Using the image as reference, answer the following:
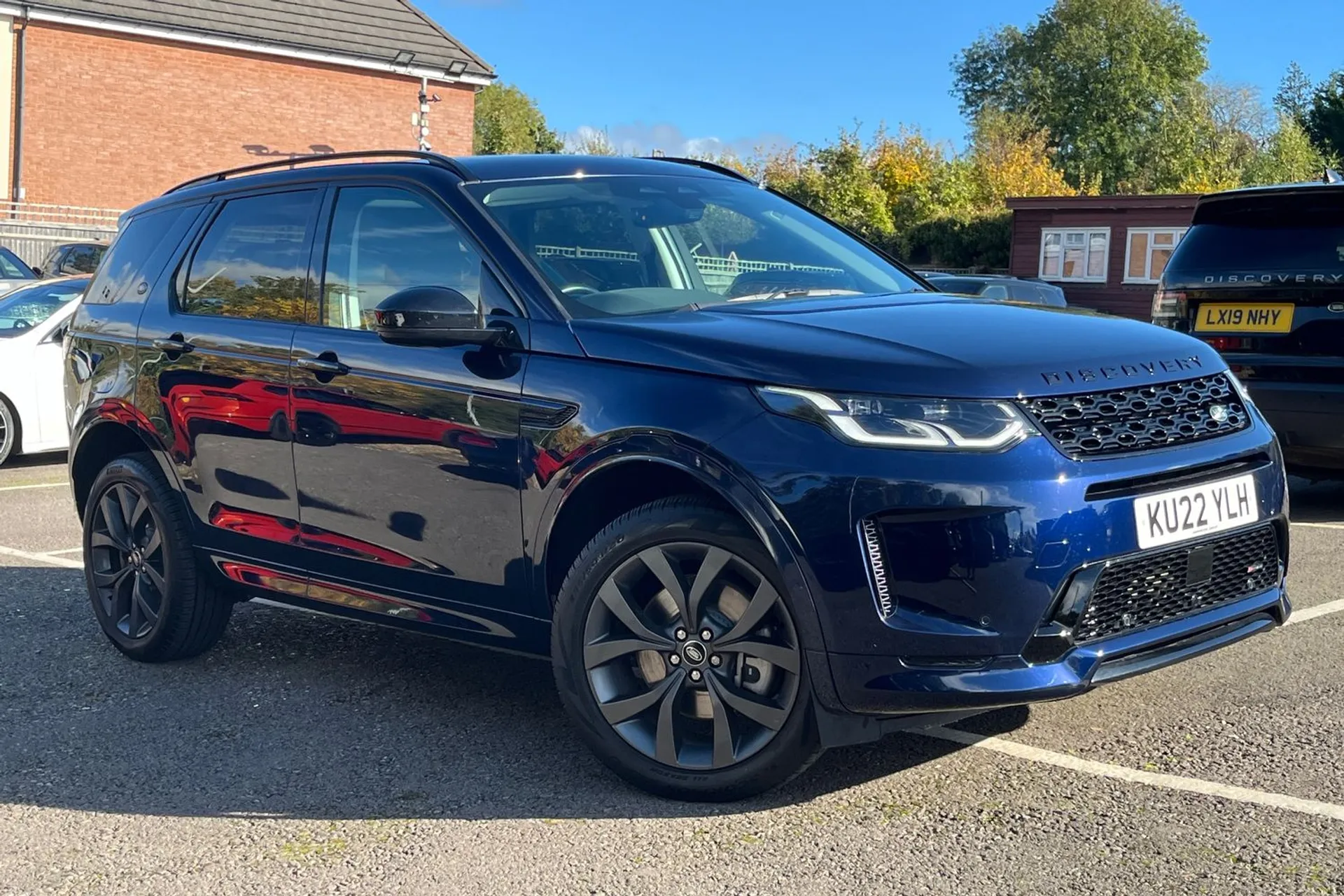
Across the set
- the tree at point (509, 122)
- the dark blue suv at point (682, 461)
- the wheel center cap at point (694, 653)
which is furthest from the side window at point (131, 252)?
the tree at point (509, 122)

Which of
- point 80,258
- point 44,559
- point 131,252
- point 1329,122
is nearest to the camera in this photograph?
point 131,252

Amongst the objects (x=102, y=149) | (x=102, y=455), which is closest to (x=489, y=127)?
(x=102, y=149)

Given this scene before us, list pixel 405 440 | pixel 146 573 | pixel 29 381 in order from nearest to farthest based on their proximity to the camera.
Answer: pixel 405 440
pixel 146 573
pixel 29 381

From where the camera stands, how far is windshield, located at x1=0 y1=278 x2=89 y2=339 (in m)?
11.4

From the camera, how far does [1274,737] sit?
14.0ft

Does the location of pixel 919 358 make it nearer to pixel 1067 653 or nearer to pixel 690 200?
pixel 1067 653

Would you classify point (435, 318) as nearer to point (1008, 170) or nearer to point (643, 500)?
point (643, 500)

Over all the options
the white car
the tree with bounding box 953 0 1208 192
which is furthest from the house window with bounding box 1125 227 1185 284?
the tree with bounding box 953 0 1208 192

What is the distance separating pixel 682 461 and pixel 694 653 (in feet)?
1.64

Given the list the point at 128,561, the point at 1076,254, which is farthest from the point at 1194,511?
the point at 1076,254

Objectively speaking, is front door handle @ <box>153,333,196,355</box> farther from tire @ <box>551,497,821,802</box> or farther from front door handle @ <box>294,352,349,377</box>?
tire @ <box>551,497,821,802</box>

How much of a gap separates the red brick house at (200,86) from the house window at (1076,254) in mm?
18277

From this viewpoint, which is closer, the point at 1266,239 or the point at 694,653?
the point at 694,653

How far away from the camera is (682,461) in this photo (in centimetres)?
370
